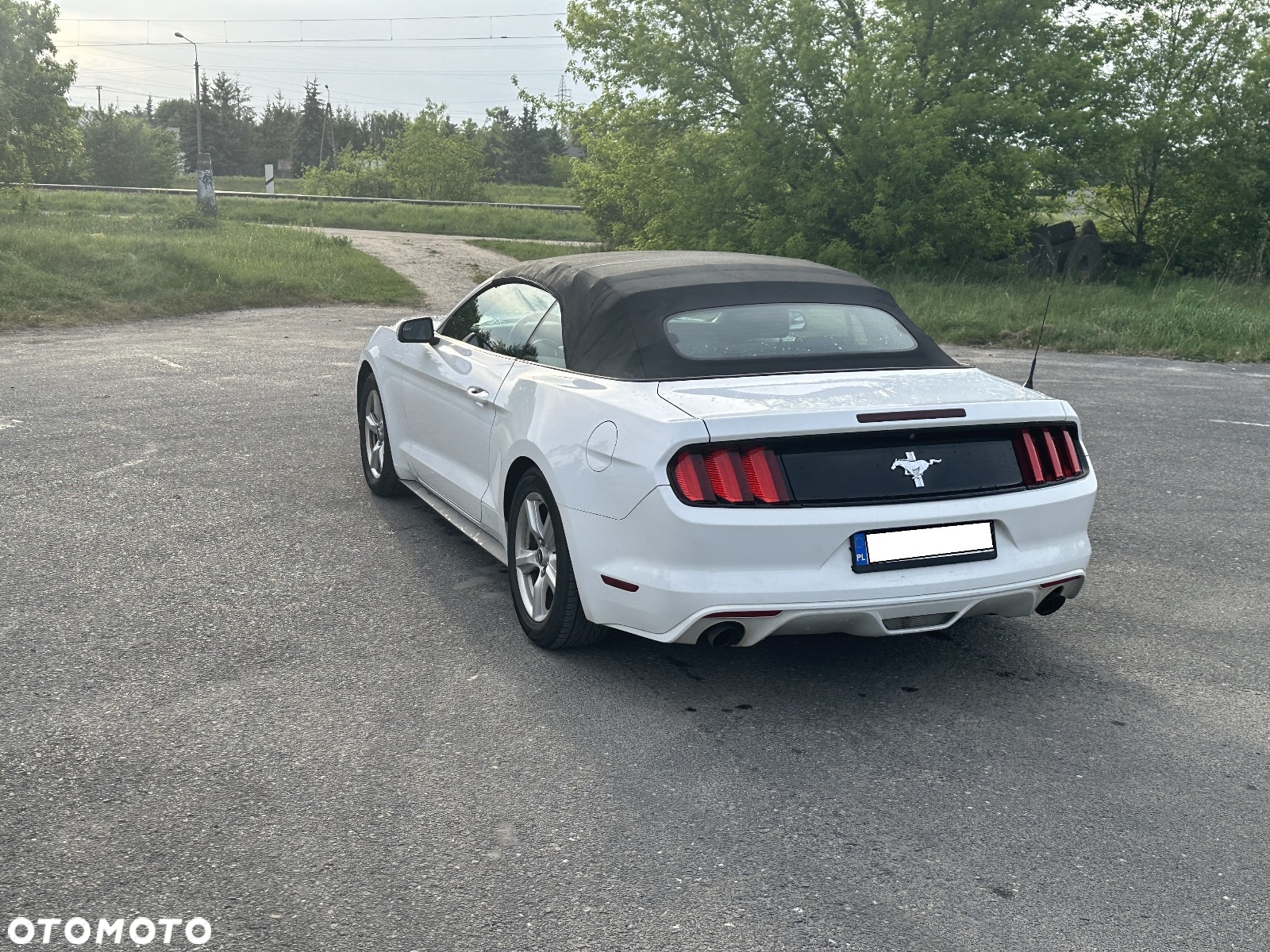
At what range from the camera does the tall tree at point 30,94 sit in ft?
109

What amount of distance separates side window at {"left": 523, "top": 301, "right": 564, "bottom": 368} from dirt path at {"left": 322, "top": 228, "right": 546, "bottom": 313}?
1435 centimetres

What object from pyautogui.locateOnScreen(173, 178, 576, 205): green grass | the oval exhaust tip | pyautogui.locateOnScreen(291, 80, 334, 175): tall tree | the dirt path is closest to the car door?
the oval exhaust tip

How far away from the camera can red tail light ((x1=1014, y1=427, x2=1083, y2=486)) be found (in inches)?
164

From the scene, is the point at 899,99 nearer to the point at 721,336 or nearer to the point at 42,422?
the point at 42,422

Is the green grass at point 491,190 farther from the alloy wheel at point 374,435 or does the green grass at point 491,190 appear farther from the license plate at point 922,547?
the license plate at point 922,547

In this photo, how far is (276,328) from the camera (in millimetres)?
16344

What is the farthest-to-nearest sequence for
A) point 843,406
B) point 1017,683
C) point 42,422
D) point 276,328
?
point 276,328 → point 42,422 → point 1017,683 → point 843,406

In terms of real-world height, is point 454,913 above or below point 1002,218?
below

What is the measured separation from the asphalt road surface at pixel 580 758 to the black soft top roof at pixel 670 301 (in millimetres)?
1060

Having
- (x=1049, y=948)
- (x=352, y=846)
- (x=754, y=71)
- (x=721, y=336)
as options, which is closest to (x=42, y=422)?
(x=721, y=336)

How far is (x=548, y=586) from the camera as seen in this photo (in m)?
4.51

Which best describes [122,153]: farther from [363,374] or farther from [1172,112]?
[363,374]

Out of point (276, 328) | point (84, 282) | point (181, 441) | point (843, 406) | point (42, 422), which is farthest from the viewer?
point (84, 282)

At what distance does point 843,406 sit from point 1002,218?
68.2 feet
